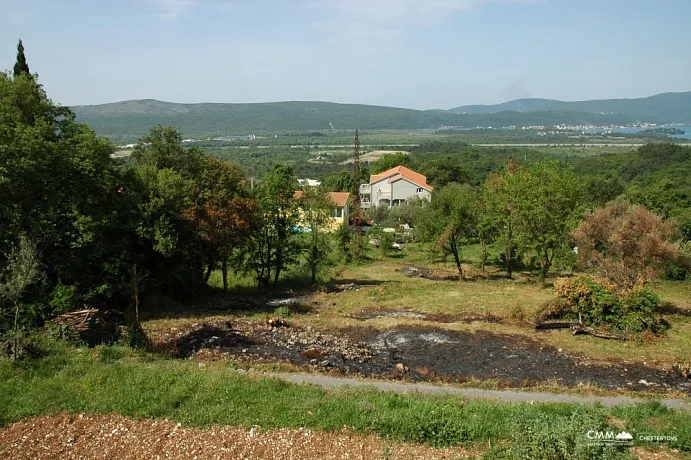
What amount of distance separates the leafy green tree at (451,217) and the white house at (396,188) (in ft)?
128

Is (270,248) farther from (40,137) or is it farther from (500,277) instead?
(500,277)

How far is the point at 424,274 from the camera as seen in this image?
1432 inches

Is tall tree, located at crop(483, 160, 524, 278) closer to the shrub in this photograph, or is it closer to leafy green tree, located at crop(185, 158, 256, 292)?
the shrub

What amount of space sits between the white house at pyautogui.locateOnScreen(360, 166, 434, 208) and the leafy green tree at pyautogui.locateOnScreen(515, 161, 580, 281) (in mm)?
41550

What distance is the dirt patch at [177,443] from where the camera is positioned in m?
9.37

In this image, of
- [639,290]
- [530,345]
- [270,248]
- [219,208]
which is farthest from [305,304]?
[639,290]

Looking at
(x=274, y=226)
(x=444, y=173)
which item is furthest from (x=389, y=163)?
(x=274, y=226)

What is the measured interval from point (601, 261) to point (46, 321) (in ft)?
77.8

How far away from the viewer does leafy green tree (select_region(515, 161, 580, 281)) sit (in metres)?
30.1

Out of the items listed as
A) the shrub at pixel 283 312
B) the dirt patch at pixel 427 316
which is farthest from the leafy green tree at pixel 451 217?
the shrub at pixel 283 312

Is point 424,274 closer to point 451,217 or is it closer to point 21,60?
point 451,217

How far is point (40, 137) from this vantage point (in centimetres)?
1867

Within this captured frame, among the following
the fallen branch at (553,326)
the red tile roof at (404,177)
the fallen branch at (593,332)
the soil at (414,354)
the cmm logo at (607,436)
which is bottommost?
the fallen branch at (553,326)

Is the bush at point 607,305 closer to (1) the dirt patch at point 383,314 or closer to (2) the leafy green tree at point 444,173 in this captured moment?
(1) the dirt patch at point 383,314
